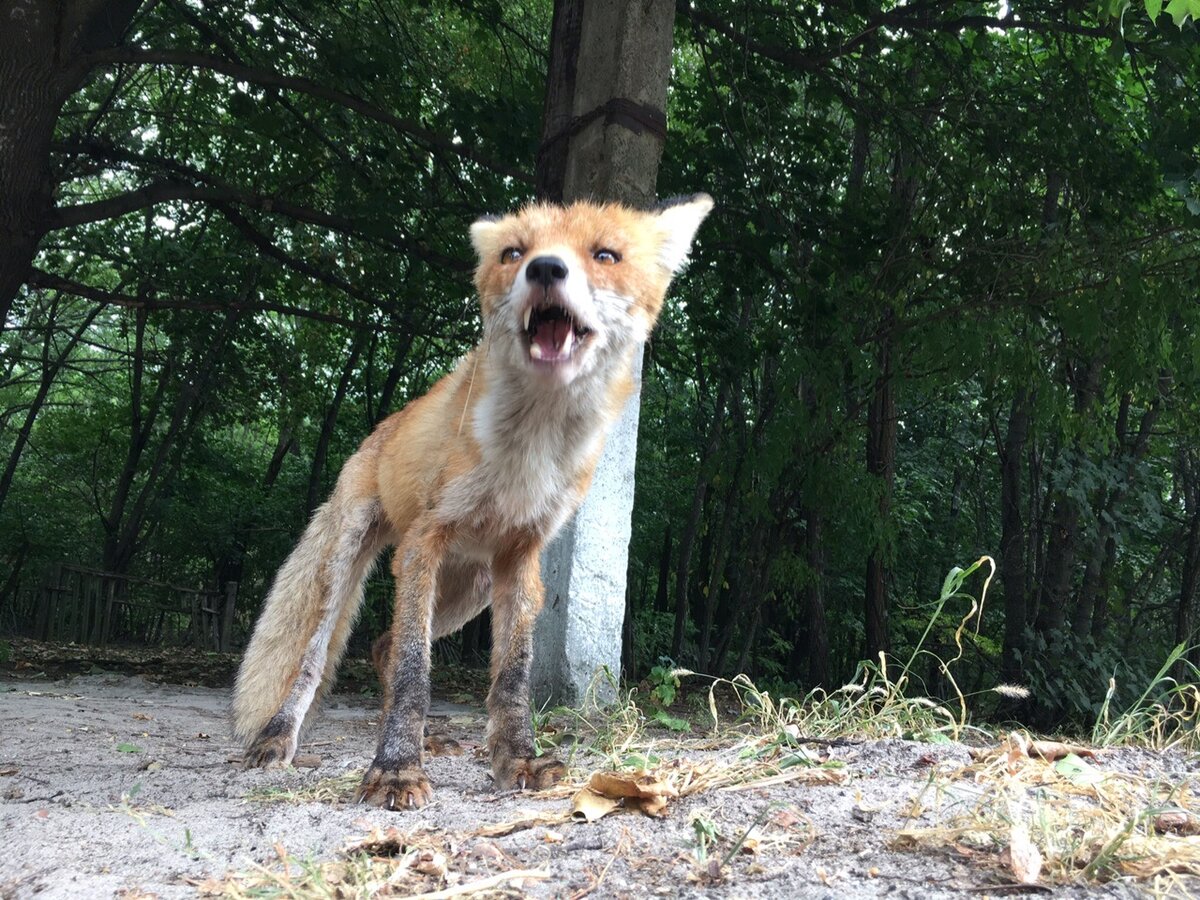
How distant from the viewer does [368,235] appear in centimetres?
820

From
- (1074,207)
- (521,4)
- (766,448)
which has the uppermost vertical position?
(521,4)

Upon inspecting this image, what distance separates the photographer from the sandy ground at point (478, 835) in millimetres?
2094

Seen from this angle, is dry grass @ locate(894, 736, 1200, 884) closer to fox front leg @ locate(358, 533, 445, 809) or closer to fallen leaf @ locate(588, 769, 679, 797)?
fallen leaf @ locate(588, 769, 679, 797)

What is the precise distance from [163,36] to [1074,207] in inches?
343

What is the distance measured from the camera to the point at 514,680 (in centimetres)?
366

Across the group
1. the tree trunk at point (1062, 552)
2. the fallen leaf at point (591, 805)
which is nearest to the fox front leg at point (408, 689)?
the fallen leaf at point (591, 805)

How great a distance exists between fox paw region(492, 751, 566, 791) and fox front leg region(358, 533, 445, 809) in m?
0.27

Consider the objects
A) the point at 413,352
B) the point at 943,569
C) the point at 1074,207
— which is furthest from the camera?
the point at 413,352

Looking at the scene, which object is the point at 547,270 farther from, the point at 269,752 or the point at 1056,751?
the point at 269,752

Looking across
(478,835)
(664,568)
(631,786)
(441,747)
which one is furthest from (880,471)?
(478,835)

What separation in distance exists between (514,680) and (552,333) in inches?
53.0

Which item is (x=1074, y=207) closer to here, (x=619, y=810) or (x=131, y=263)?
(x=619, y=810)

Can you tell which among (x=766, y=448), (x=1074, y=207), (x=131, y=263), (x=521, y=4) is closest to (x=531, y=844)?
(x=766, y=448)

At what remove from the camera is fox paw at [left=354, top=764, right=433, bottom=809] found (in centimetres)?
309
